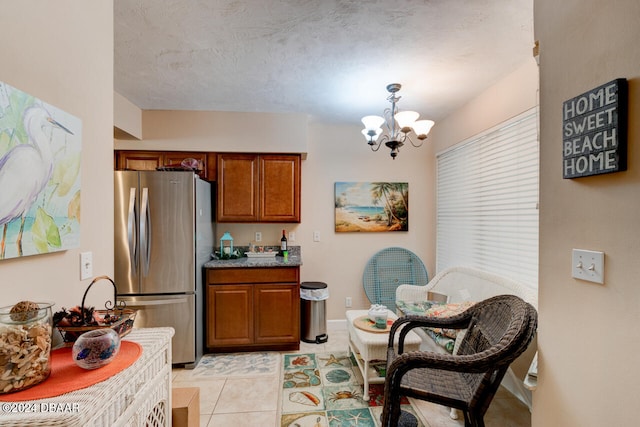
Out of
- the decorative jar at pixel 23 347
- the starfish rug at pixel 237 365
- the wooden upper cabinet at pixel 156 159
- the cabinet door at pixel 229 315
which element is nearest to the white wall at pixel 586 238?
the decorative jar at pixel 23 347

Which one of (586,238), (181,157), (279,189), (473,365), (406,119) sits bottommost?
(473,365)

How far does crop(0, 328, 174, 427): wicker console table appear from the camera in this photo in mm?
699

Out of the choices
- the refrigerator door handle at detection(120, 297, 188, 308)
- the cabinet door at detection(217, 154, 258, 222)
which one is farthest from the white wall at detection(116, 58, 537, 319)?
the refrigerator door handle at detection(120, 297, 188, 308)

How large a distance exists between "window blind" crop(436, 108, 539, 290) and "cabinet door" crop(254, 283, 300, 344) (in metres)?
1.89

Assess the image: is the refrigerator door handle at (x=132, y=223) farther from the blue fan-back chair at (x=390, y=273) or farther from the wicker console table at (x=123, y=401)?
the blue fan-back chair at (x=390, y=273)

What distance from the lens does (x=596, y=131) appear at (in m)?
0.94

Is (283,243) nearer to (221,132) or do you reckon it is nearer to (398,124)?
(221,132)

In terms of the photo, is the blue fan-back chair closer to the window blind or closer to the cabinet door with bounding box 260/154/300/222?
the window blind

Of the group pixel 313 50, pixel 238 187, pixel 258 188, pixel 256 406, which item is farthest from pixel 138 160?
pixel 256 406

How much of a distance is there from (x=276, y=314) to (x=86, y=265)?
1942mm

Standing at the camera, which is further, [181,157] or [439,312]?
[181,157]

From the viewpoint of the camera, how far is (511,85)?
235 centimetres

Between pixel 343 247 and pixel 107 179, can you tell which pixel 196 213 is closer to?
pixel 107 179

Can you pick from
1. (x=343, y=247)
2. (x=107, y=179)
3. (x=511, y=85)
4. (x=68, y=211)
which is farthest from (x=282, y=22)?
(x=343, y=247)
